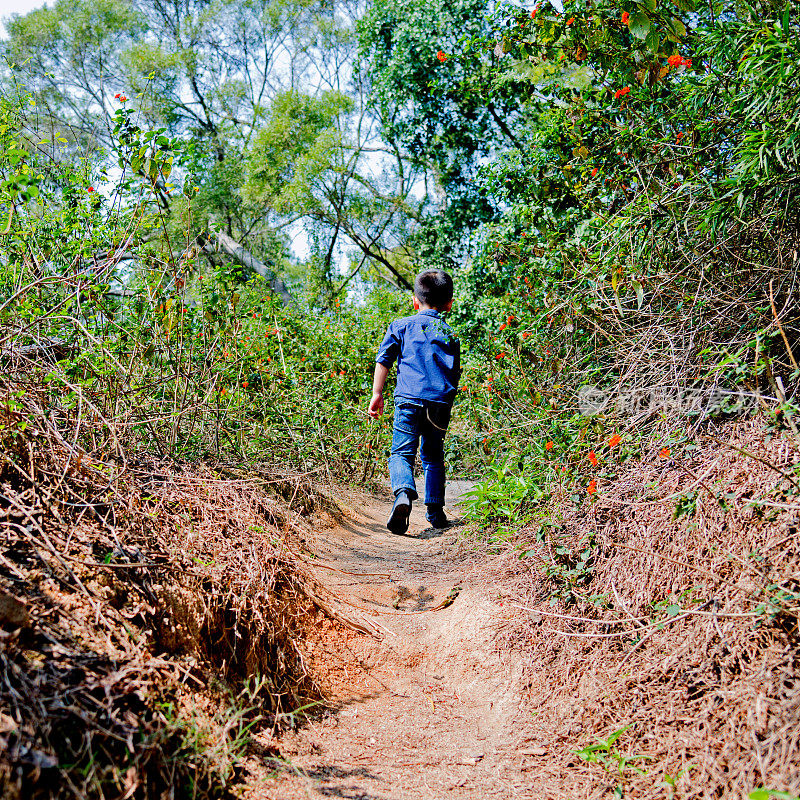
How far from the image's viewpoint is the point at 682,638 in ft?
7.13

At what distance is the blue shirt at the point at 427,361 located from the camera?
4875mm

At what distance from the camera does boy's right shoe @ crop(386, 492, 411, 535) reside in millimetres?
4352

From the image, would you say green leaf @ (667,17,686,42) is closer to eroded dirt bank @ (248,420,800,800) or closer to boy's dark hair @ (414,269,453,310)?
eroded dirt bank @ (248,420,800,800)

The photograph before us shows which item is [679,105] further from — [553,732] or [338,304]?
[338,304]

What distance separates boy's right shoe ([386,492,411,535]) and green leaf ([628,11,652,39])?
301 centimetres

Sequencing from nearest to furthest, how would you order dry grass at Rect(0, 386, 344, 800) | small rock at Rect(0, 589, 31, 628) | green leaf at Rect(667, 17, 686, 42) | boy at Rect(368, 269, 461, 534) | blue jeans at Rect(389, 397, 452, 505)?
dry grass at Rect(0, 386, 344, 800)
small rock at Rect(0, 589, 31, 628)
green leaf at Rect(667, 17, 686, 42)
blue jeans at Rect(389, 397, 452, 505)
boy at Rect(368, 269, 461, 534)

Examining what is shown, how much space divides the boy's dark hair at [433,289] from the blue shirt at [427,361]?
0.22m

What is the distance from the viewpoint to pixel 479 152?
12984 mm

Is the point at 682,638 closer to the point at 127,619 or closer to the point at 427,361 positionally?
the point at 127,619

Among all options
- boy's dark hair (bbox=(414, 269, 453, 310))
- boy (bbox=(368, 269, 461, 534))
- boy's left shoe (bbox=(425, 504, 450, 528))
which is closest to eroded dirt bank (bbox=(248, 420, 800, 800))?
boy (bbox=(368, 269, 461, 534))

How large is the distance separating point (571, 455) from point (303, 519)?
2.19 meters

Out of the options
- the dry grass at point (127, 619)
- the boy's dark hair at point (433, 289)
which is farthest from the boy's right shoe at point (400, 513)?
the boy's dark hair at point (433, 289)

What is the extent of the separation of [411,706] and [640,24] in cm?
285

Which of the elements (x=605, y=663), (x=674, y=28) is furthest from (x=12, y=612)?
(x=674, y=28)
